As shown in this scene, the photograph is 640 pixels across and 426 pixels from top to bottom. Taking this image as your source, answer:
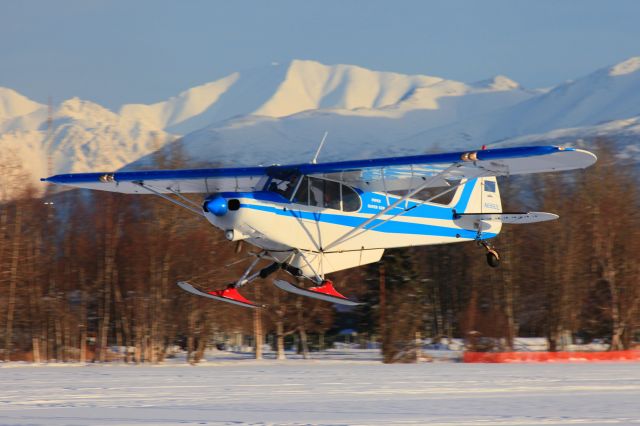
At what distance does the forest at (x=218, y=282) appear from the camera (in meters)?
40.5

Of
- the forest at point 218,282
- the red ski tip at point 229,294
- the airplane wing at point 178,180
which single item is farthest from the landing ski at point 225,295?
the forest at point 218,282

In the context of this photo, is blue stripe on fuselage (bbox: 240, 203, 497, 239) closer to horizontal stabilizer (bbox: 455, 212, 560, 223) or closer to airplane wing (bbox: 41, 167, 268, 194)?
horizontal stabilizer (bbox: 455, 212, 560, 223)

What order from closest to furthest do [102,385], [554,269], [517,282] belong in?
[102,385], [554,269], [517,282]

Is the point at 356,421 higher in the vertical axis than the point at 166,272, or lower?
lower

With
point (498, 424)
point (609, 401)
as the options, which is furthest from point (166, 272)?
point (498, 424)

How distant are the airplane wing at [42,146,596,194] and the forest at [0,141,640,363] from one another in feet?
55.9

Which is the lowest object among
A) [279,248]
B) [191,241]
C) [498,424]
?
[498,424]

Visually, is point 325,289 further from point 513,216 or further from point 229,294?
point 513,216

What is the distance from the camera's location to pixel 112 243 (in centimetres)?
4169

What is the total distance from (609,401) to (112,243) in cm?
2857

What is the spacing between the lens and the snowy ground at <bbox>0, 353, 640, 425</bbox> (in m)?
13.6

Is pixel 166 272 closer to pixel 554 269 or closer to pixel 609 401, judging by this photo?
pixel 554 269

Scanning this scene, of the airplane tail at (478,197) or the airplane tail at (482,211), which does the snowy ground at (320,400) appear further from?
the airplane tail at (478,197)

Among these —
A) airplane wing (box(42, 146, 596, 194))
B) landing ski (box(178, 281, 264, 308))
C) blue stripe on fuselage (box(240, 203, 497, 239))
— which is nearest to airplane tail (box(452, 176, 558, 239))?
blue stripe on fuselage (box(240, 203, 497, 239))
